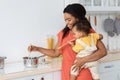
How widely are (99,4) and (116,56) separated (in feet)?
1.92

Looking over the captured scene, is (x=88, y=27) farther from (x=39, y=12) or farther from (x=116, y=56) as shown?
(x=116, y=56)

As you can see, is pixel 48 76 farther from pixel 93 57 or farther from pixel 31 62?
pixel 93 57

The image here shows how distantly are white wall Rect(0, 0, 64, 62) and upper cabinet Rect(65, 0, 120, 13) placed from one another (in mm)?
209

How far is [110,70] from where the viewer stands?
275 centimetres

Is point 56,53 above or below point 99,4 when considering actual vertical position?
below

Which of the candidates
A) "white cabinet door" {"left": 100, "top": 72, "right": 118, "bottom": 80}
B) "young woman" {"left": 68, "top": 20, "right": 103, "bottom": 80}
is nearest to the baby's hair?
"young woman" {"left": 68, "top": 20, "right": 103, "bottom": 80}

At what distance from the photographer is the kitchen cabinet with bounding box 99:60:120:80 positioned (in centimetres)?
267

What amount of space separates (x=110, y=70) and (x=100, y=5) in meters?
0.70

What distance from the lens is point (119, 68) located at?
9.37ft

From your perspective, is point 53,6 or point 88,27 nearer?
point 88,27

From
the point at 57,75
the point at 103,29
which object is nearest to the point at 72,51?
the point at 57,75

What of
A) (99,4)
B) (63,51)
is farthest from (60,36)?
(99,4)

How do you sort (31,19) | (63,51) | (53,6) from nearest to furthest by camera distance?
1. (63,51)
2. (31,19)
3. (53,6)

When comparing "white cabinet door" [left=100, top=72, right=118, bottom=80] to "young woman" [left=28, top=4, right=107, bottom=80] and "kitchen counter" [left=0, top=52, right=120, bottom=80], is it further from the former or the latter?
"young woman" [left=28, top=4, right=107, bottom=80]
